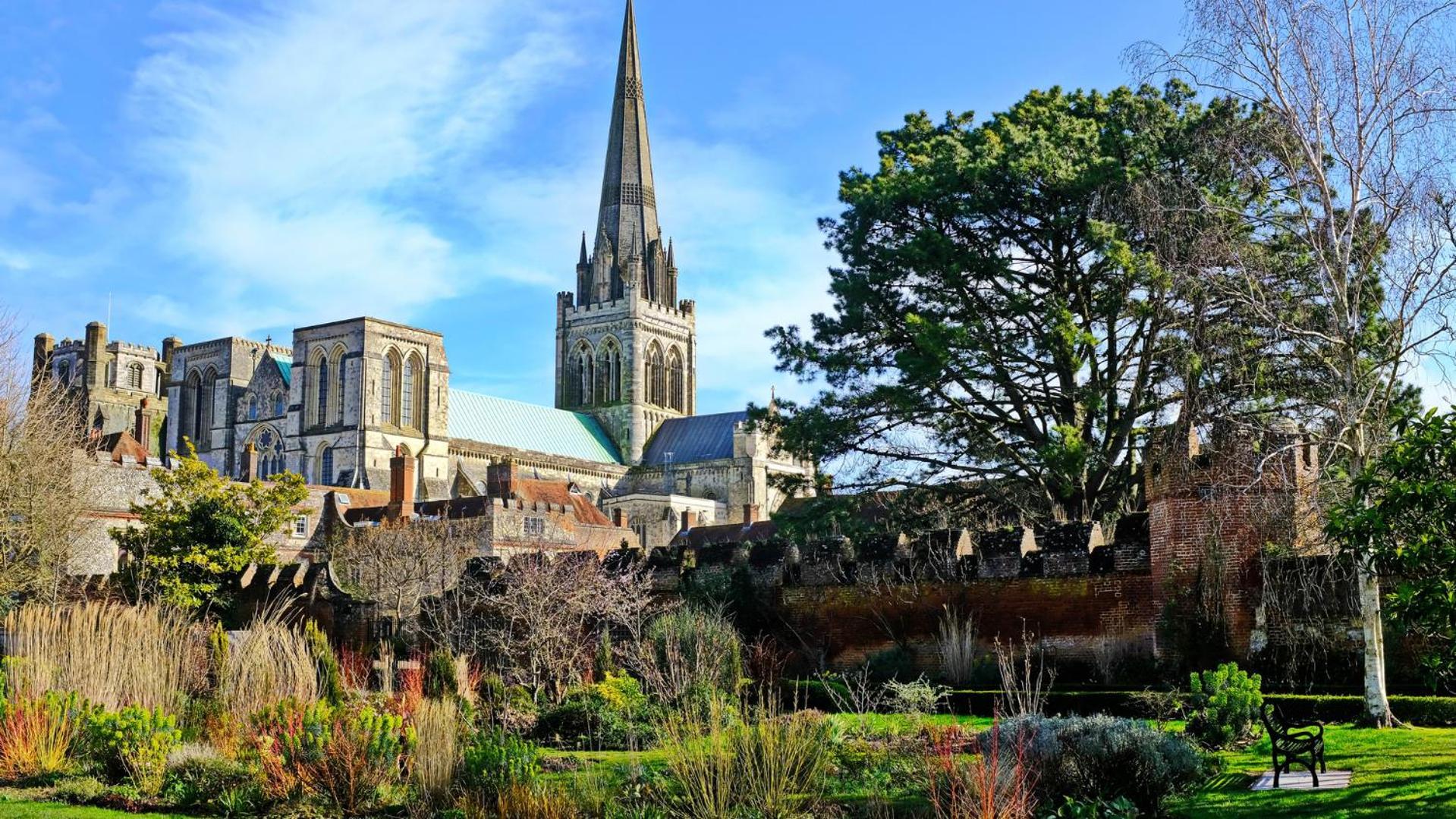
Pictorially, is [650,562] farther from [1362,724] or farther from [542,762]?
[1362,724]

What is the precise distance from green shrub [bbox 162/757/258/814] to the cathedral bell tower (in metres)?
98.5

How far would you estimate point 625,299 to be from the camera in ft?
376

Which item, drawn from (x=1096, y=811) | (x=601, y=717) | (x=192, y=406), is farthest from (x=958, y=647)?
(x=192, y=406)

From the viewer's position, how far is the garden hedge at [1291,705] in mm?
14820

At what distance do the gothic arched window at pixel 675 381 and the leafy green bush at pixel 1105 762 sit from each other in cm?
10525

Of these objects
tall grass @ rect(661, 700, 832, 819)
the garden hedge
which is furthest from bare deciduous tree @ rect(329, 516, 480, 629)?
tall grass @ rect(661, 700, 832, 819)

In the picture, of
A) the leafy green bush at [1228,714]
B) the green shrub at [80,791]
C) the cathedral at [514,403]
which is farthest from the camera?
the cathedral at [514,403]

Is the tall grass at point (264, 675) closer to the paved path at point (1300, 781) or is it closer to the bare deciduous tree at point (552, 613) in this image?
the bare deciduous tree at point (552, 613)

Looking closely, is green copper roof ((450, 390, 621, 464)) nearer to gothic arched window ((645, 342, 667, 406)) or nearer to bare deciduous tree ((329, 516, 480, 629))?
gothic arched window ((645, 342, 667, 406))

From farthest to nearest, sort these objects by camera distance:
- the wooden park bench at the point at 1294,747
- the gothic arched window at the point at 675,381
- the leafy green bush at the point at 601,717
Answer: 1. the gothic arched window at the point at 675,381
2. the leafy green bush at the point at 601,717
3. the wooden park bench at the point at 1294,747

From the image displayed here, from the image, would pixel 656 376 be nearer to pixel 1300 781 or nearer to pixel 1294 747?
pixel 1294 747

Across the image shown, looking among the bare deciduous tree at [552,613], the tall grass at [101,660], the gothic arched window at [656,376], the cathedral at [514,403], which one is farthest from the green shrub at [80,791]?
the gothic arched window at [656,376]

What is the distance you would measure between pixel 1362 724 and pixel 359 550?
98.5 feet

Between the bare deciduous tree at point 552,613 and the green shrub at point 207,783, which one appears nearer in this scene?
the green shrub at point 207,783
